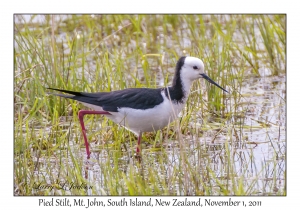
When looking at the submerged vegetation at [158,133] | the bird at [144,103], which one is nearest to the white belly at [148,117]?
the bird at [144,103]

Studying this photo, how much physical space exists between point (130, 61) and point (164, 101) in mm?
2743

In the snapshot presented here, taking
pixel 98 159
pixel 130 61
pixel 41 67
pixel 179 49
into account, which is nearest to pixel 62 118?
pixel 41 67

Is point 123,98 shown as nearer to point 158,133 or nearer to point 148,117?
point 148,117

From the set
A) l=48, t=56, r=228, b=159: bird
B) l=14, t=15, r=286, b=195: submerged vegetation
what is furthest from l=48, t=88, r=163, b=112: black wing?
l=14, t=15, r=286, b=195: submerged vegetation

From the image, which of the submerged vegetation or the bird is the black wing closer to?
the bird

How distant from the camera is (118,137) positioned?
244 inches

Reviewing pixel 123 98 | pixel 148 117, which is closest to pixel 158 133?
pixel 148 117

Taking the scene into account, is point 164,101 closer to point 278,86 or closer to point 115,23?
point 278,86

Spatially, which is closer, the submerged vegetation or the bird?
the submerged vegetation

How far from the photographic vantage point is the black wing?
238 inches

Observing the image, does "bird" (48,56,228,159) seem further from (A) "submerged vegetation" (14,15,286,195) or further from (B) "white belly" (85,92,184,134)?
(A) "submerged vegetation" (14,15,286,195)

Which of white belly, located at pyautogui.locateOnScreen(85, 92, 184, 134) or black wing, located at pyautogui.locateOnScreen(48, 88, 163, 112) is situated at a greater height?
black wing, located at pyautogui.locateOnScreen(48, 88, 163, 112)

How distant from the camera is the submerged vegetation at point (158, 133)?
500cm

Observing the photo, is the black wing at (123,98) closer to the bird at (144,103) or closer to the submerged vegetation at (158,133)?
the bird at (144,103)
